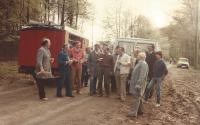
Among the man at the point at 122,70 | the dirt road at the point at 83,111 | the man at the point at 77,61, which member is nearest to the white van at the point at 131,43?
the dirt road at the point at 83,111

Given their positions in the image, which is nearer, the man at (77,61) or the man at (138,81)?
the man at (138,81)

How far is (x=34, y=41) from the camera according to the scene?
21.8 meters

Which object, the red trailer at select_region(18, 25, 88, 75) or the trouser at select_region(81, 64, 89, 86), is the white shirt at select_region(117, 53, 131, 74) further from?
the red trailer at select_region(18, 25, 88, 75)

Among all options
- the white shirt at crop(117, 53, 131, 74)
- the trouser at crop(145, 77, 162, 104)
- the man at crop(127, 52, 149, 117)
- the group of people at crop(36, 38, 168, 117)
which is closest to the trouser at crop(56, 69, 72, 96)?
the group of people at crop(36, 38, 168, 117)

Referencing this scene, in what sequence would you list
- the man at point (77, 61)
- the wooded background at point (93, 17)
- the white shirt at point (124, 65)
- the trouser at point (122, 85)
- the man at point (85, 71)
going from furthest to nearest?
the wooded background at point (93, 17), the man at point (85, 71), the man at point (77, 61), the white shirt at point (124, 65), the trouser at point (122, 85)

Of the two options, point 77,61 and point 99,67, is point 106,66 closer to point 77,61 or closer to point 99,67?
point 99,67

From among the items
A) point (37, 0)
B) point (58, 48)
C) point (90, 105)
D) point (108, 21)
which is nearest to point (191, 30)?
point (108, 21)

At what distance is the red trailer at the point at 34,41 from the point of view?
21.4 meters

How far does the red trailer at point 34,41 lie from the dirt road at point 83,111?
2.57m

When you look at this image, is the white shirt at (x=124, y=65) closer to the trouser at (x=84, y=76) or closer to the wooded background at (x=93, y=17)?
the trouser at (x=84, y=76)

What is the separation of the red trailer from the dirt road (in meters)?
2.57

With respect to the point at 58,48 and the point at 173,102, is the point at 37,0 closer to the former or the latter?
the point at 58,48

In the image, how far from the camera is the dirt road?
1234 centimetres

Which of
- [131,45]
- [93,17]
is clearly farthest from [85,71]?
[93,17]
